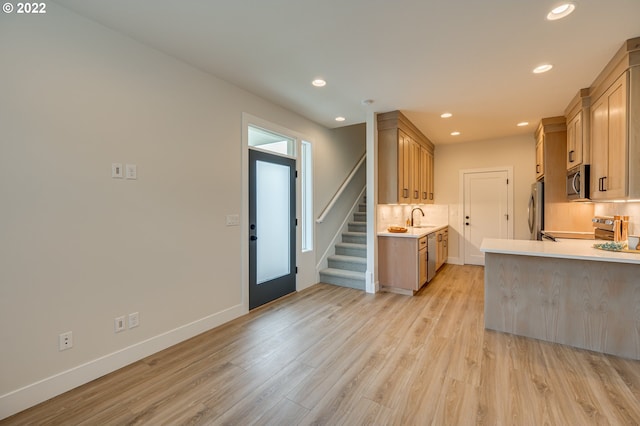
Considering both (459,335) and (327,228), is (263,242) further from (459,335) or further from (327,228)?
(459,335)

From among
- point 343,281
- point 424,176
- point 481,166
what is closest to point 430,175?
point 424,176

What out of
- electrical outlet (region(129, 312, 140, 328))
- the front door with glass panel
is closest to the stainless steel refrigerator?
the front door with glass panel

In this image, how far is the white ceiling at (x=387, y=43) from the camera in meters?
2.02

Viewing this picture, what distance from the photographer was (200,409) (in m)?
1.84

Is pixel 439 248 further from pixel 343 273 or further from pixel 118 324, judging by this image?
pixel 118 324

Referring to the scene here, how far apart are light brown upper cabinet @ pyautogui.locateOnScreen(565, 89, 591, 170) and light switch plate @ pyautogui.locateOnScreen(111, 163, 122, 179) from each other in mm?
4843

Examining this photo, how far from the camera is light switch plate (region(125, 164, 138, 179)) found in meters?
2.37

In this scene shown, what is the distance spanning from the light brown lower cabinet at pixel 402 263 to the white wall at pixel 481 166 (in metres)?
2.29

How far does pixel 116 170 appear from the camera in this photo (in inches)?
90.7

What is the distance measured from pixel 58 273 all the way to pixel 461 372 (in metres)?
3.09

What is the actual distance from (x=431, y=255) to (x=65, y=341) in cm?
466

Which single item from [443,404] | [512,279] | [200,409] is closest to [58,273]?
[200,409]

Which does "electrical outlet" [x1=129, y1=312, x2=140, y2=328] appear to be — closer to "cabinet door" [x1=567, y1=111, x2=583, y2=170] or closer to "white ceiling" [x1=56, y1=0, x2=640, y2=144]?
"white ceiling" [x1=56, y1=0, x2=640, y2=144]

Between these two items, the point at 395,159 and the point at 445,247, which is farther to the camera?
the point at 445,247
